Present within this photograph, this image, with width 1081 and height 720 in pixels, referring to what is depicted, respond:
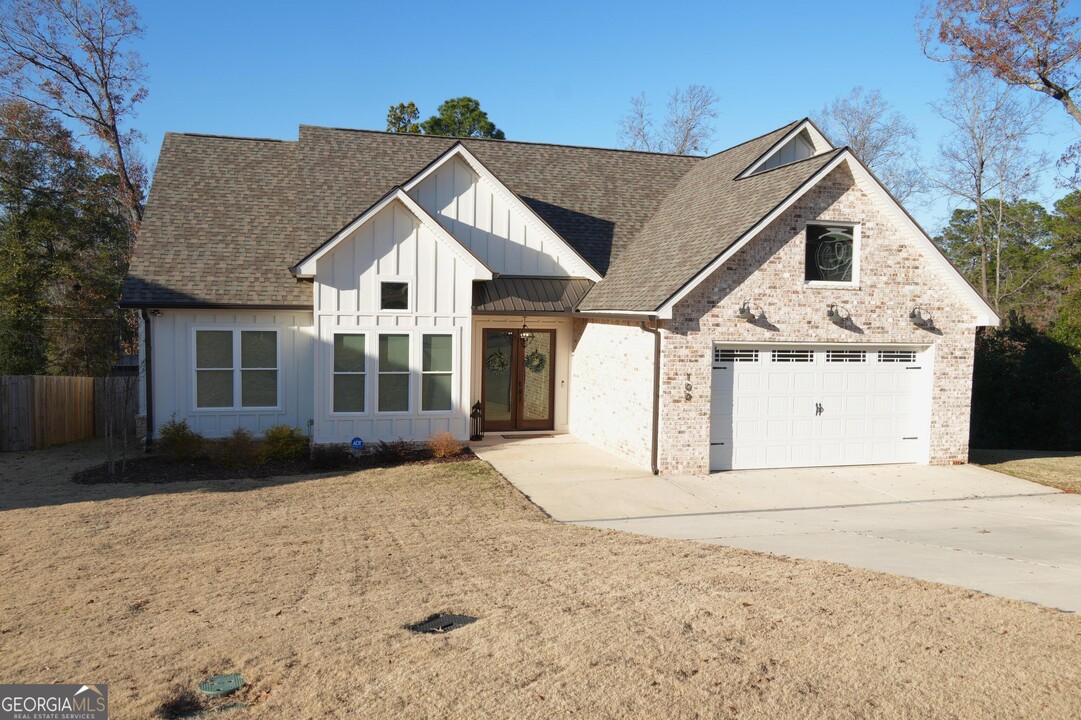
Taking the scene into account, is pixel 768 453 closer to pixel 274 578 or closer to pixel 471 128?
pixel 274 578

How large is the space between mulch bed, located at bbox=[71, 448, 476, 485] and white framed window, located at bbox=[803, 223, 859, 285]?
7258 mm

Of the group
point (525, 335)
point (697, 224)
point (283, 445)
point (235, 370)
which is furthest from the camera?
point (525, 335)

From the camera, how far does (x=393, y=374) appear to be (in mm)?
15539

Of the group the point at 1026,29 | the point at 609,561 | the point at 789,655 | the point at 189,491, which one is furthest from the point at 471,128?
the point at 789,655

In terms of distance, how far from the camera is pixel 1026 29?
2202 cm

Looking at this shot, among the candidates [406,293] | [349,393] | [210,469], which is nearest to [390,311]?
[406,293]

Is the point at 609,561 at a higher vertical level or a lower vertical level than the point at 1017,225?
lower

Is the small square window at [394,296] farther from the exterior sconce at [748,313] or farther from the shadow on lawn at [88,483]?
the exterior sconce at [748,313]

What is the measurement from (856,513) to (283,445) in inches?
397

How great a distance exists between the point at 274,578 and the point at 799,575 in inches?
208

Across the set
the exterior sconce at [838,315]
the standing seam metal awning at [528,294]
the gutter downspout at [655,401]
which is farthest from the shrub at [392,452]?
the exterior sconce at [838,315]

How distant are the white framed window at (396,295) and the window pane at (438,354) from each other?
0.77 metres

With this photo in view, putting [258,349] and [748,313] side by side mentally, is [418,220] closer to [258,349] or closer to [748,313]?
[258,349]

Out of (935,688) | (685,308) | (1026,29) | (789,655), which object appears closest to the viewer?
(935,688)
